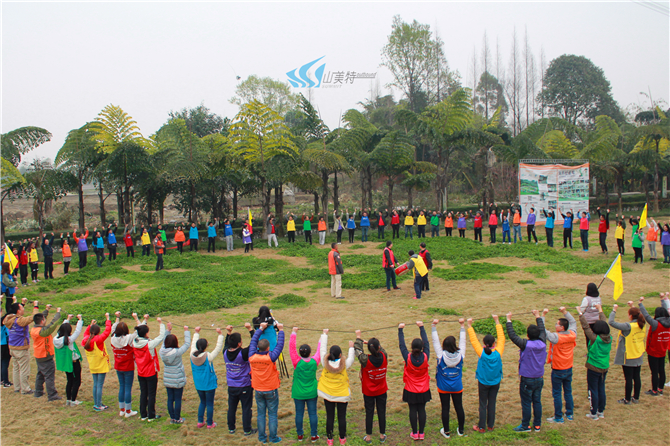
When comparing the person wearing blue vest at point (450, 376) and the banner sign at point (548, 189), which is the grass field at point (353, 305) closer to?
the person wearing blue vest at point (450, 376)

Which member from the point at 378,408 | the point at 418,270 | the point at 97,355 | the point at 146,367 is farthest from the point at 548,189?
the point at 97,355

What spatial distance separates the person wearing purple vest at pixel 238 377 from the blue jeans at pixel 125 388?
1579mm

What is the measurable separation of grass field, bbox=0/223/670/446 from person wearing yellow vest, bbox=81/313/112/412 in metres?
0.25

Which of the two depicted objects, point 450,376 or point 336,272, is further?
point 336,272

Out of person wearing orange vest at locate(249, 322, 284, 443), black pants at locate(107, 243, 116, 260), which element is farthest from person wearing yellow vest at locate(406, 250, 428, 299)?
black pants at locate(107, 243, 116, 260)

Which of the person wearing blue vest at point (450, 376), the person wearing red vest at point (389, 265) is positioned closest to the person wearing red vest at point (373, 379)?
the person wearing blue vest at point (450, 376)

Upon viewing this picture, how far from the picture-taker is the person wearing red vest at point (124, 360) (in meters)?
6.23

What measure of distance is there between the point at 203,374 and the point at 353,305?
620cm

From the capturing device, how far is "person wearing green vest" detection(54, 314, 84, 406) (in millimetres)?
6566

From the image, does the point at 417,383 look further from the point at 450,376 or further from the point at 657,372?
the point at 657,372

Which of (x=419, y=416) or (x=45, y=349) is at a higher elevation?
(x=45, y=349)

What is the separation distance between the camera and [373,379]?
5434 mm

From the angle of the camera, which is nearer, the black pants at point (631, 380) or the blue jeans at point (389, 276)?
the black pants at point (631, 380)

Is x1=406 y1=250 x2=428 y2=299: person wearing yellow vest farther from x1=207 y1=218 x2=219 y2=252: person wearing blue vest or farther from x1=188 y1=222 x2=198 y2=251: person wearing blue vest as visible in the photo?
x1=188 y1=222 x2=198 y2=251: person wearing blue vest
